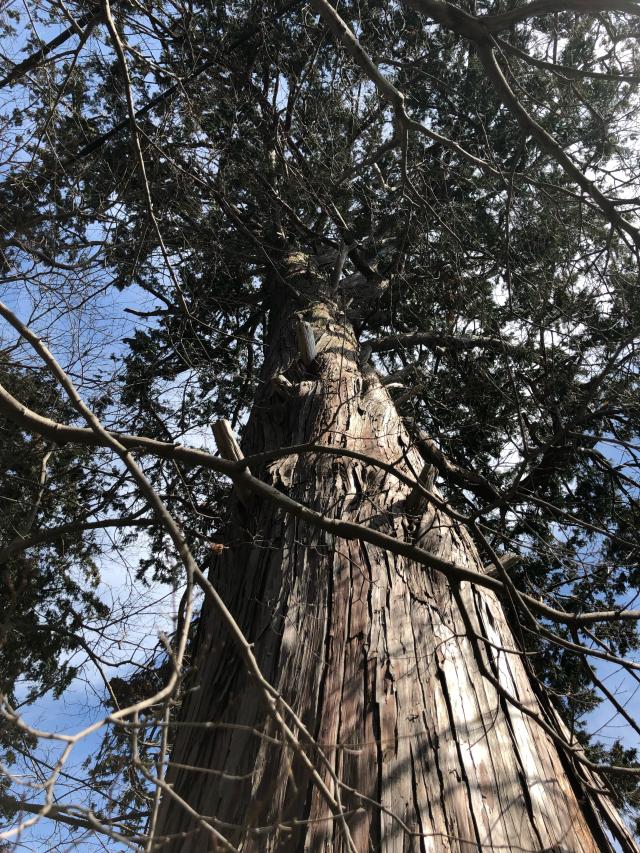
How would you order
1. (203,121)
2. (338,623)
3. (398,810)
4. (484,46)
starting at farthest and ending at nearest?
1. (203,121)
2. (484,46)
3. (338,623)
4. (398,810)

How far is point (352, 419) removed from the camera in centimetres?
318

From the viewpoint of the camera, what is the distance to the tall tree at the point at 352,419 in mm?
1696

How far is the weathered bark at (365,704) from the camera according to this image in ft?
5.13

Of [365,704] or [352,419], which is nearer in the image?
[365,704]

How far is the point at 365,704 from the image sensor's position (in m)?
1.81

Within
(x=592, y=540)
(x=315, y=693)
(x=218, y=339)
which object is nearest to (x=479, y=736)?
(x=315, y=693)

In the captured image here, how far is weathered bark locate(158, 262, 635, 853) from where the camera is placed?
5.13 feet

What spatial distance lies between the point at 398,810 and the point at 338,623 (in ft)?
1.90

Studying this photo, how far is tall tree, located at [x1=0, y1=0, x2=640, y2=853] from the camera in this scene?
66.8 inches

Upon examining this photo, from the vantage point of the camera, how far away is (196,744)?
6.44 feet

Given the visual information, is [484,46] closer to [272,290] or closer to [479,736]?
[479,736]

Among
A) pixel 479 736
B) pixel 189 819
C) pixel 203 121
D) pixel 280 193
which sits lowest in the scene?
pixel 189 819

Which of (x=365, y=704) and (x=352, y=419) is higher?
(x=352, y=419)

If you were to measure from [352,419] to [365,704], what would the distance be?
1.59m
